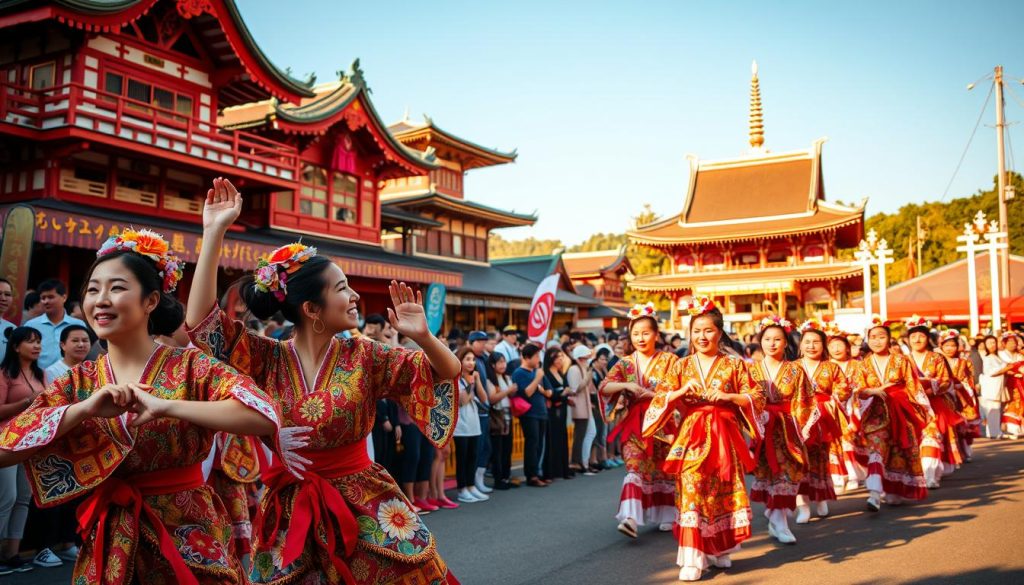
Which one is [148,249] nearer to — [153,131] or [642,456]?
[642,456]

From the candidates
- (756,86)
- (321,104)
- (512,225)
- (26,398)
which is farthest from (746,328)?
(26,398)

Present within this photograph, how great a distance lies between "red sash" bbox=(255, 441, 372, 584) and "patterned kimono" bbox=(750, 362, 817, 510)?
438cm

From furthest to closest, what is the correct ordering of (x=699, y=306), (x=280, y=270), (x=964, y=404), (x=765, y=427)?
(x=964, y=404) → (x=765, y=427) → (x=699, y=306) → (x=280, y=270)

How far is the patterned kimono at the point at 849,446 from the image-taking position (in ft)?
26.9

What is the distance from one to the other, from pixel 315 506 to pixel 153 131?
14.1m

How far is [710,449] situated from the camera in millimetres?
5301

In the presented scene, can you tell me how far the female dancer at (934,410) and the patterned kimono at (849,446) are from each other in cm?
75

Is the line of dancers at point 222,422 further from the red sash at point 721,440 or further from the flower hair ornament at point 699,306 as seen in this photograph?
the flower hair ornament at point 699,306

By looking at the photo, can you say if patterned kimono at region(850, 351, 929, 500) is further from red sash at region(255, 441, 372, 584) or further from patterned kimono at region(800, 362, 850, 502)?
red sash at region(255, 441, 372, 584)

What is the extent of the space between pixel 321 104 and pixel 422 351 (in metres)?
18.6

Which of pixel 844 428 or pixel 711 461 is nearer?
pixel 711 461

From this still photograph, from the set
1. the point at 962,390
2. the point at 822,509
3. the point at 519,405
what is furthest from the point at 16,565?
the point at 962,390

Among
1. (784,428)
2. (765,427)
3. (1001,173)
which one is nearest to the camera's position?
(765,427)

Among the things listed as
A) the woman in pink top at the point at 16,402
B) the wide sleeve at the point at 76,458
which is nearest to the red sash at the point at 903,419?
the wide sleeve at the point at 76,458
